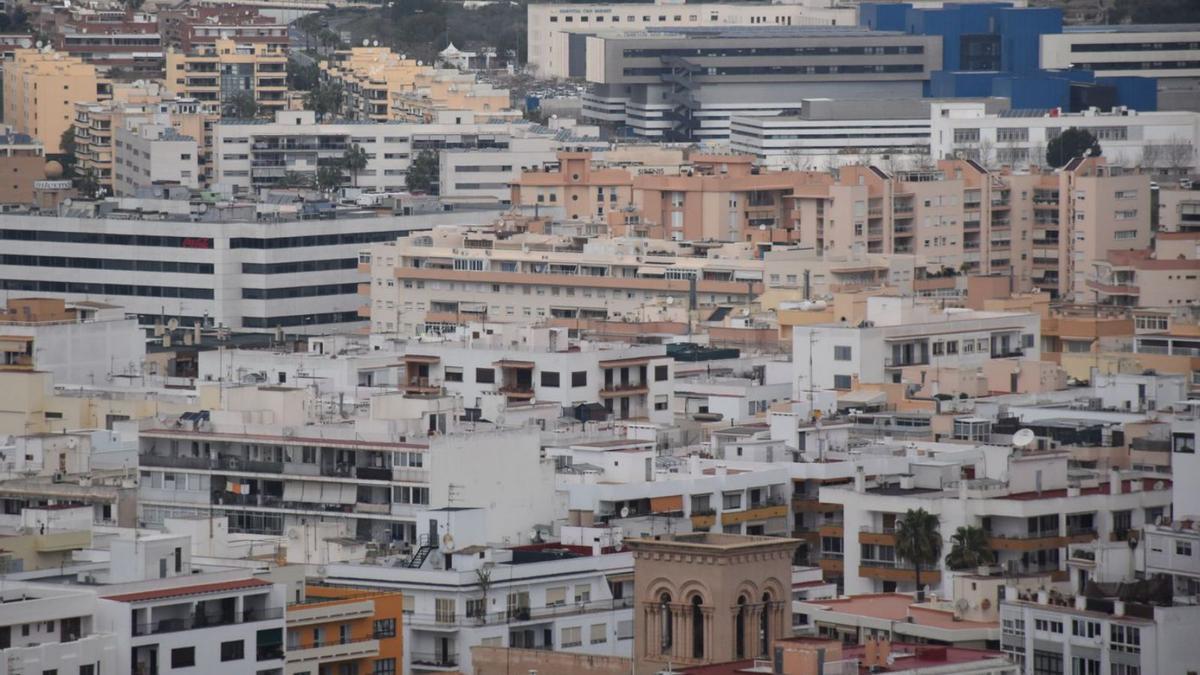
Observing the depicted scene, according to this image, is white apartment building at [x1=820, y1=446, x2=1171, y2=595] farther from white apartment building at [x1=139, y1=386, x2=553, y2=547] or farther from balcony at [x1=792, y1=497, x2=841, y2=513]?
white apartment building at [x1=139, y1=386, x2=553, y2=547]

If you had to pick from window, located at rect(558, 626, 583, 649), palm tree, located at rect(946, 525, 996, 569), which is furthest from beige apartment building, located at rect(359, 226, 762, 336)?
window, located at rect(558, 626, 583, 649)

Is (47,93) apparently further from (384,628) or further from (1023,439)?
(384,628)

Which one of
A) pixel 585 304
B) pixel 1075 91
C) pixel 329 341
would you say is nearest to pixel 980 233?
pixel 585 304

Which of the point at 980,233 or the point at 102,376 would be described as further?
the point at 980,233

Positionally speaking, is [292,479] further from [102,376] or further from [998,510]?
[102,376]

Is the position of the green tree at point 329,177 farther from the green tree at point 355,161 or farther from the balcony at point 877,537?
the balcony at point 877,537
